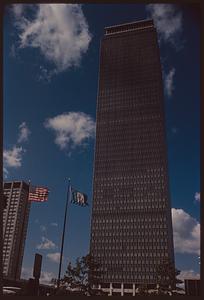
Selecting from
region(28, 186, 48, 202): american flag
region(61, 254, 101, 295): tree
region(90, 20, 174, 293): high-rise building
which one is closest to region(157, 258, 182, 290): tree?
region(61, 254, 101, 295): tree

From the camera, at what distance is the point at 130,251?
13638cm

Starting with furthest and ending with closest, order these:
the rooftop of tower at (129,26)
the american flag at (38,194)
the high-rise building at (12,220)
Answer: the rooftop of tower at (129,26) → the high-rise building at (12,220) → the american flag at (38,194)

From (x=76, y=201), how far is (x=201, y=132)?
98.1 ft

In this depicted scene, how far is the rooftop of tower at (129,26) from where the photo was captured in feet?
599

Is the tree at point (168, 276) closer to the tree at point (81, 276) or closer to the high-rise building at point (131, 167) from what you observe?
the tree at point (81, 276)

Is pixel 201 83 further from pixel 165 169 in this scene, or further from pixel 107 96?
pixel 107 96

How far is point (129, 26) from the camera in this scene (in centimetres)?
18500

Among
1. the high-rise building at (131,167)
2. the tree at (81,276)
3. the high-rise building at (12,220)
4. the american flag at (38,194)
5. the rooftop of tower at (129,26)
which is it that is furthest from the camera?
the rooftop of tower at (129,26)

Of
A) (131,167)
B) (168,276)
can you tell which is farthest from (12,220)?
(168,276)

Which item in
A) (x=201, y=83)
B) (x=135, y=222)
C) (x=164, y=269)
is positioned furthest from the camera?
(x=135, y=222)

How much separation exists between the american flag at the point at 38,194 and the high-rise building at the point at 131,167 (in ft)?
326

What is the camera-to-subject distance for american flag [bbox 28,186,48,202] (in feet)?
113

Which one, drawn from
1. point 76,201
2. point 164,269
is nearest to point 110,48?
point 164,269

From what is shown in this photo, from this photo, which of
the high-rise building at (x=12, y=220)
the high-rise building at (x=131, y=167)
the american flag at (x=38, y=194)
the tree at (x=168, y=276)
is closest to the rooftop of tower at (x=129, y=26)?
the high-rise building at (x=131, y=167)
